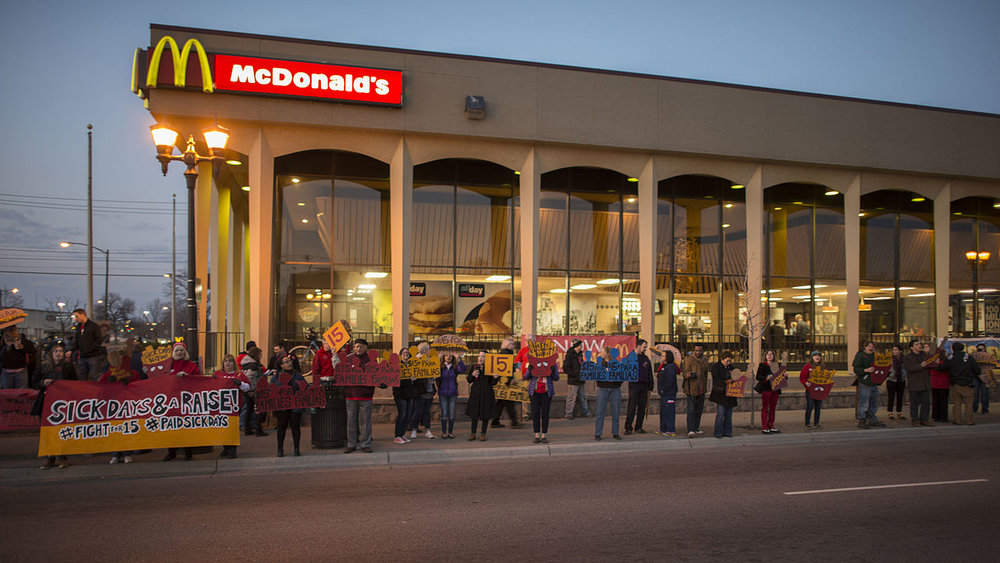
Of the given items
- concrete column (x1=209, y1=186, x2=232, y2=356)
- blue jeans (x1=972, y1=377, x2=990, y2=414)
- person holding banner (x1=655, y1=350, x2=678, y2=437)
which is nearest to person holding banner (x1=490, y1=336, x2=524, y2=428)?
person holding banner (x1=655, y1=350, x2=678, y2=437)

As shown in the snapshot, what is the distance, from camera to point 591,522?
7.45 metres

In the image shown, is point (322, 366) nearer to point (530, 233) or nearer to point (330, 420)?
point (330, 420)

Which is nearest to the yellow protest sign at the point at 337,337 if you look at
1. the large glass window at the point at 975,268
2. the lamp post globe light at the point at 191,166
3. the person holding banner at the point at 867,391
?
the lamp post globe light at the point at 191,166

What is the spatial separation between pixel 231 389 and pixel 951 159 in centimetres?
2591

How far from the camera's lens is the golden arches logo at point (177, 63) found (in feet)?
57.8

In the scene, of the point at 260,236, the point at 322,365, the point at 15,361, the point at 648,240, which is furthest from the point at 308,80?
the point at 648,240

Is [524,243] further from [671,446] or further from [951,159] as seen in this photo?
[951,159]

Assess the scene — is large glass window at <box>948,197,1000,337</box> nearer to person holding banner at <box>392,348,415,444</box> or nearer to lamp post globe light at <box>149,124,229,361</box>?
person holding banner at <box>392,348,415,444</box>

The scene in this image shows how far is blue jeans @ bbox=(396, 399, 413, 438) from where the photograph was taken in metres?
13.0

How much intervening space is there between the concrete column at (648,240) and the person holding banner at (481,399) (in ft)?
31.4

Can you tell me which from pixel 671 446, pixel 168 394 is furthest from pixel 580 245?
pixel 168 394

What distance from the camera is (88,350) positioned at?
12789mm

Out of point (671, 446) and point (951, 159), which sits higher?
point (951, 159)

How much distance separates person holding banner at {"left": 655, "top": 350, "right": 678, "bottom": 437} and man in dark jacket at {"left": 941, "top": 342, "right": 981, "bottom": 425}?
7.22 metres
